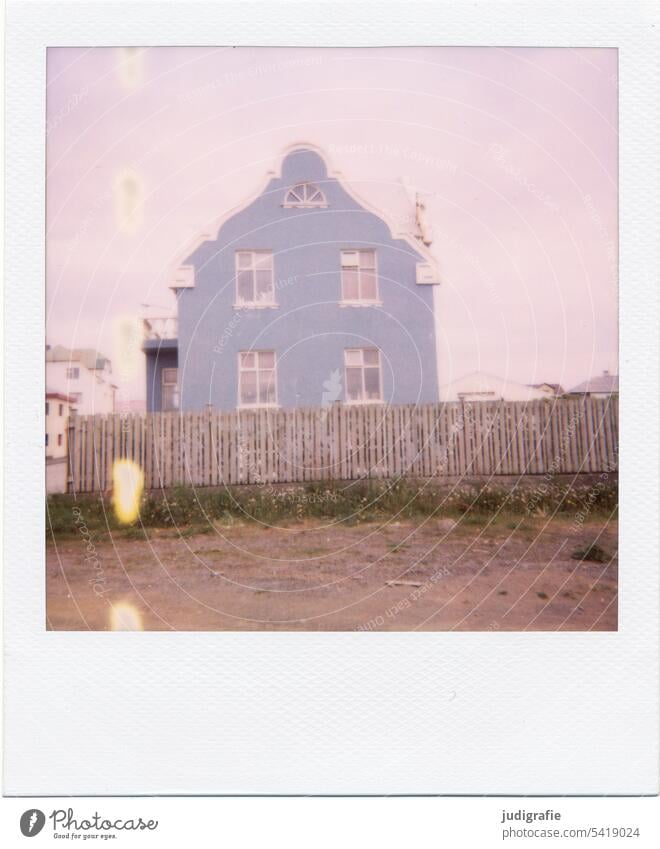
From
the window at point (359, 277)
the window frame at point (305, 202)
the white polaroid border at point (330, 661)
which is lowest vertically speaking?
the white polaroid border at point (330, 661)

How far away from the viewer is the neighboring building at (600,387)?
2850 mm

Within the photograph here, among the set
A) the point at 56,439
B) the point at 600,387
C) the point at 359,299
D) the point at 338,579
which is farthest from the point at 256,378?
the point at 600,387

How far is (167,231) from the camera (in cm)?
344

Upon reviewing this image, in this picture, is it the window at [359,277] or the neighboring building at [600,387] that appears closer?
the neighboring building at [600,387]

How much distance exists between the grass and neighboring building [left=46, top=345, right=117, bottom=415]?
555 mm

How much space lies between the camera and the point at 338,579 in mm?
3238

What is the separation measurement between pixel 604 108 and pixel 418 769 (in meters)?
3.06

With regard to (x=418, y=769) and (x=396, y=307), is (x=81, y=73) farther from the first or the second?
(x=418, y=769)

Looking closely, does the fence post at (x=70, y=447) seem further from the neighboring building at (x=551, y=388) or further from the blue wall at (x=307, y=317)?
the neighboring building at (x=551, y=388)

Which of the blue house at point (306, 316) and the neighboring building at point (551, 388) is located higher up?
the blue house at point (306, 316)

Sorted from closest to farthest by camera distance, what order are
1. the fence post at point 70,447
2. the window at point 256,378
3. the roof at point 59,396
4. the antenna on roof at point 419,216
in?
the roof at point 59,396 → the fence post at point 70,447 → the antenna on roof at point 419,216 → the window at point 256,378

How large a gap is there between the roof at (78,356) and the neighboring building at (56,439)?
166 mm

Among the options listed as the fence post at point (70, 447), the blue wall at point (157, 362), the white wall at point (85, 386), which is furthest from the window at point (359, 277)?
the fence post at point (70, 447)
